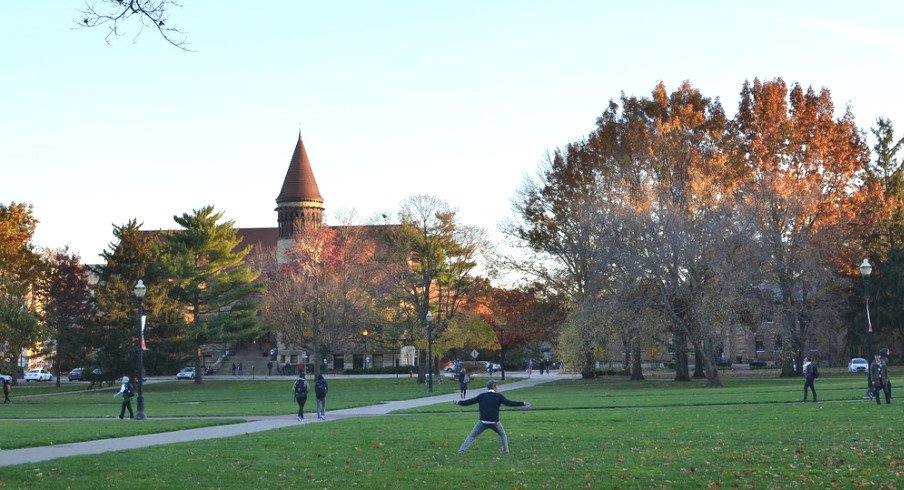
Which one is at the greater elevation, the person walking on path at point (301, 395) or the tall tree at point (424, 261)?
the tall tree at point (424, 261)

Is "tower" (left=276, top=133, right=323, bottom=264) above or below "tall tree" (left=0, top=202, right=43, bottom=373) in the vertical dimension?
above

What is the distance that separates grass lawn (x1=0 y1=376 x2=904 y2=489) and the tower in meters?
103

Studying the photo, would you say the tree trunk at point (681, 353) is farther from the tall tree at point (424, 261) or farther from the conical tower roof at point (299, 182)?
the conical tower roof at point (299, 182)

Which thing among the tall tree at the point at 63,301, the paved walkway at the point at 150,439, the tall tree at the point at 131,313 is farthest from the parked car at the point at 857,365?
the tall tree at the point at 63,301

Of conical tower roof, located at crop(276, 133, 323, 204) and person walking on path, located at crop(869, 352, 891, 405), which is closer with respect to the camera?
person walking on path, located at crop(869, 352, 891, 405)

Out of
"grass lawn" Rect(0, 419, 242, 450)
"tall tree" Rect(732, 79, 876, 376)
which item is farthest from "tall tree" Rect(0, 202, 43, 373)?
"tall tree" Rect(732, 79, 876, 376)

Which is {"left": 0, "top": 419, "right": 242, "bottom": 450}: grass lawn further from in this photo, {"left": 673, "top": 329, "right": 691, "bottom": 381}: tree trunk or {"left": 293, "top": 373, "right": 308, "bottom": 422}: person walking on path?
{"left": 673, "top": 329, "right": 691, "bottom": 381}: tree trunk

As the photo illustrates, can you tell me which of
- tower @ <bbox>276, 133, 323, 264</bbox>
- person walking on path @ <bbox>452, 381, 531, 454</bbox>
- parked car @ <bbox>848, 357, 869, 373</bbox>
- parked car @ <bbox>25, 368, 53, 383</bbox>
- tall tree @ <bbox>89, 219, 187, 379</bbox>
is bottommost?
person walking on path @ <bbox>452, 381, 531, 454</bbox>

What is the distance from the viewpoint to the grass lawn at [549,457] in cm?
1532

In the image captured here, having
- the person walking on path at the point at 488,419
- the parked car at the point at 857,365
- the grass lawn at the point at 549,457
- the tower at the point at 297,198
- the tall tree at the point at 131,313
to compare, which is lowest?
the grass lawn at the point at 549,457

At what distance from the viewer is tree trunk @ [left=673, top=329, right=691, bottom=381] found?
58219 millimetres

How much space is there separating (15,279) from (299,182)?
64564 millimetres

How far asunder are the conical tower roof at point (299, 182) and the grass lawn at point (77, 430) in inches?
3851

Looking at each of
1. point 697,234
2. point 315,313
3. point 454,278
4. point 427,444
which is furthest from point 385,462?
point 315,313
